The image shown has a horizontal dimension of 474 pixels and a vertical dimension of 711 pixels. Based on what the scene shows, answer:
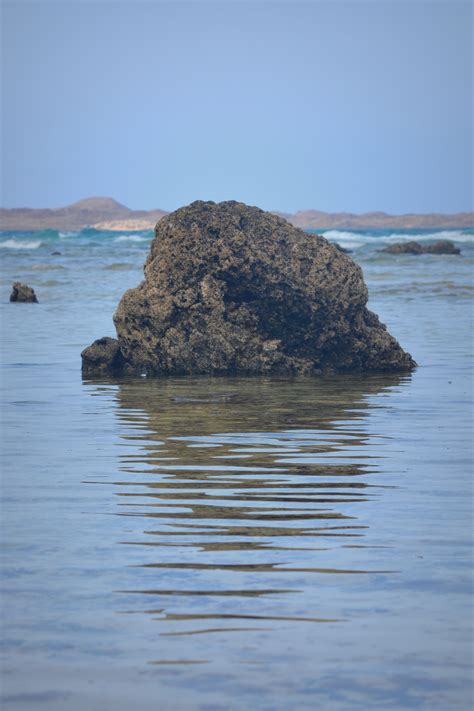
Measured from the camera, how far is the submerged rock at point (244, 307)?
12461 mm

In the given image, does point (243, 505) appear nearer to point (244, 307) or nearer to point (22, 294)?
point (244, 307)

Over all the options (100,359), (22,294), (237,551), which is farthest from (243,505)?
(22,294)

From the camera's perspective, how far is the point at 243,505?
236 inches

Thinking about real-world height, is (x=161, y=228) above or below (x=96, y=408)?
above

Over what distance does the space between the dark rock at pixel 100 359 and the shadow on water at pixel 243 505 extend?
2.08m

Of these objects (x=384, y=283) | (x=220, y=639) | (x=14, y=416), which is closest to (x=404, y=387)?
(x=14, y=416)

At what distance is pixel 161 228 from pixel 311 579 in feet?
28.5

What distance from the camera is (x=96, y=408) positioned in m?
10.0

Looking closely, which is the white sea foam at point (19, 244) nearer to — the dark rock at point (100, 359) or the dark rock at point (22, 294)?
the dark rock at point (22, 294)

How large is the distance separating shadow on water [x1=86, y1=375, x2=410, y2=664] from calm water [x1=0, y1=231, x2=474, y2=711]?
0.05 ft

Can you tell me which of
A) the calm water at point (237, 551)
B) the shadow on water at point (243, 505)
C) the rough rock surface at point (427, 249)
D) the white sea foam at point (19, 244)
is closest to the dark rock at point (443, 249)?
the rough rock surface at point (427, 249)

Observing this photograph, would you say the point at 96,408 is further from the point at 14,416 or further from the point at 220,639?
the point at 220,639

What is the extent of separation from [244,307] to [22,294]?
1291cm

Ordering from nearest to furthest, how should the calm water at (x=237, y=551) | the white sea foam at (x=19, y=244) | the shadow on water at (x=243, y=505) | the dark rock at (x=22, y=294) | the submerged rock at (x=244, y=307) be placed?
the calm water at (x=237, y=551) → the shadow on water at (x=243, y=505) → the submerged rock at (x=244, y=307) → the dark rock at (x=22, y=294) → the white sea foam at (x=19, y=244)
